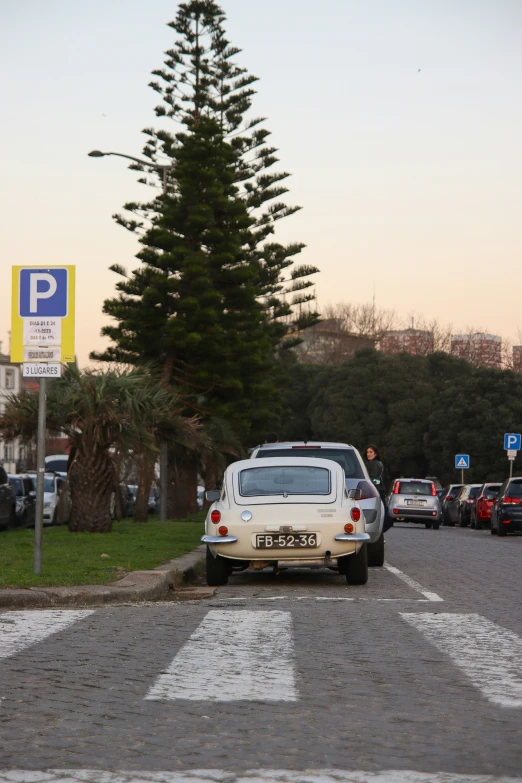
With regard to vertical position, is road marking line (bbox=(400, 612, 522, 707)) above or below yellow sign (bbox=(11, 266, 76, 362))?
below

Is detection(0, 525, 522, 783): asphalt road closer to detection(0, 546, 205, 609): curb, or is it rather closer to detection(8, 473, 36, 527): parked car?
detection(0, 546, 205, 609): curb

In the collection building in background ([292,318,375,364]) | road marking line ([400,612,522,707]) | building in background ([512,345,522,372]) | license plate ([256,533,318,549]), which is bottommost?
→ road marking line ([400,612,522,707])

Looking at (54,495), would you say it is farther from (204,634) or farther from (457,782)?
(457,782)

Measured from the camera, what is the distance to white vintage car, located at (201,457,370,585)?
42.1 feet

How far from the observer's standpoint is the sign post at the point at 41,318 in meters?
13.0

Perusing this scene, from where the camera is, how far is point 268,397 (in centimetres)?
4944

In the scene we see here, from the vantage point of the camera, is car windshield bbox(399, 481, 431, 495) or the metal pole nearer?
the metal pole

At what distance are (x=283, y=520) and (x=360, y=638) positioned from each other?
3.91 m

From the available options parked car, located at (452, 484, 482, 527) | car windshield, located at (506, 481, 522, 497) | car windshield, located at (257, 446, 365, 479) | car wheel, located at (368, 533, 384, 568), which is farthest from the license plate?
Answer: parked car, located at (452, 484, 482, 527)

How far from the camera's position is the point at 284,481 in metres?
13.5

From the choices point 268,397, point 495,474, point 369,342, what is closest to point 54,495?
point 268,397

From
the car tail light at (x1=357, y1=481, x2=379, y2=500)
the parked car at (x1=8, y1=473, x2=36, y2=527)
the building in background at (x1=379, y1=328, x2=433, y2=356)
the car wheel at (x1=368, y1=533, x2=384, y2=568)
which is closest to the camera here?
the car tail light at (x1=357, y1=481, x2=379, y2=500)

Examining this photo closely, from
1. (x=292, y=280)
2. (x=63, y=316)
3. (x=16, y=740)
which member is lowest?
(x=16, y=740)

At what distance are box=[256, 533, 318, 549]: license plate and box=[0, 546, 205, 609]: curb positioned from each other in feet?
3.68
